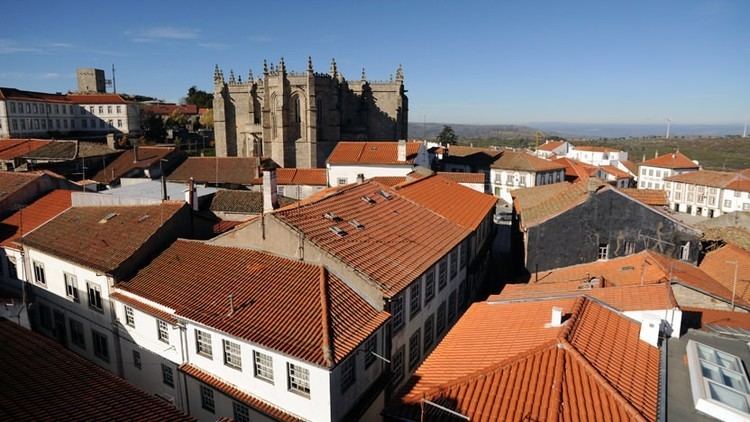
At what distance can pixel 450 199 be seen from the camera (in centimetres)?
2947

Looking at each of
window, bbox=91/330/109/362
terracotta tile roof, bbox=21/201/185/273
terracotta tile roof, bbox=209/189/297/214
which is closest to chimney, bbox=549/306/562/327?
terracotta tile roof, bbox=21/201/185/273

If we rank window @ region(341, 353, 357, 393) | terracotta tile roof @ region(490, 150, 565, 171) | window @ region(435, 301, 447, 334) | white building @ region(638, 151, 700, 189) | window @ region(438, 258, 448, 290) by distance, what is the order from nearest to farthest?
window @ region(341, 353, 357, 393) < window @ region(438, 258, 448, 290) < window @ region(435, 301, 447, 334) < terracotta tile roof @ region(490, 150, 565, 171) < white building @ region(638, 151, 700, 189)

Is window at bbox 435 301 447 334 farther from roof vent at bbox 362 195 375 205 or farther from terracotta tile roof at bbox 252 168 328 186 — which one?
terracotta tile roof at bbox 252 168 328 186

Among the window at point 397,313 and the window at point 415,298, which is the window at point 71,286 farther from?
the window at point 415,298

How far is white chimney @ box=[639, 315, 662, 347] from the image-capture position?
45.3 feet

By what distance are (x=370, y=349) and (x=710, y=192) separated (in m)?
65.1

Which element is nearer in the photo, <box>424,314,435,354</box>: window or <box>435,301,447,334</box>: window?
<box>424,314,435,354</box>: window

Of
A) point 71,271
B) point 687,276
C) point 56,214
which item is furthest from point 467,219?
point 56,214

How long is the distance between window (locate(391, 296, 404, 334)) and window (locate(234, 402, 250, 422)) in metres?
5.56

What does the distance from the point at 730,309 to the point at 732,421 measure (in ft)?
40.5

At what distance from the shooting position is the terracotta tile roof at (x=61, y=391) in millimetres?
9445

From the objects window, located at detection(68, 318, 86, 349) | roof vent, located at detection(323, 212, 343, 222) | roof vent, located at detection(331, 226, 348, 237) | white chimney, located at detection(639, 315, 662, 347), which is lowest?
window, located at detection(68, 318, 86, 349)

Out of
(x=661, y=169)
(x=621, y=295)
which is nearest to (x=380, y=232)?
(x=621, y=295)

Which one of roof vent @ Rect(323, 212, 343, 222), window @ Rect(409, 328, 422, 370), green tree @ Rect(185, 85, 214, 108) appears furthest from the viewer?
green tree @ Rect(185, 85, 214, 108)
